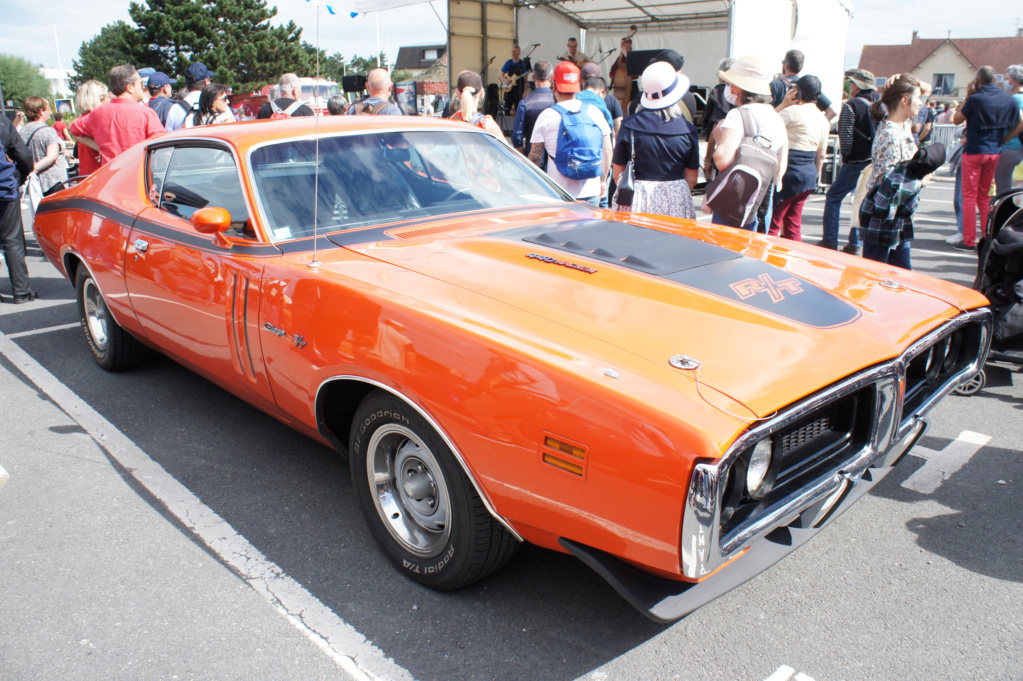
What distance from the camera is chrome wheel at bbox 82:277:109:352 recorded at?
456 cm

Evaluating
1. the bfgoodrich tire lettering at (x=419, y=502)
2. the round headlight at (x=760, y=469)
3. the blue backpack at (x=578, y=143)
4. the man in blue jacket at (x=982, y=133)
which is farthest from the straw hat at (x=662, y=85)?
the man in blue jacket at (x=982, y=133)

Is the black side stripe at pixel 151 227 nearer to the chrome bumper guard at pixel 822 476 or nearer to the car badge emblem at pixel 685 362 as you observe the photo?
the car badge emblem at pixel 685 362

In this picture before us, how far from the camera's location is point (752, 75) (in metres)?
4.84

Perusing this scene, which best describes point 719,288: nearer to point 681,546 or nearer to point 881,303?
point 881,303

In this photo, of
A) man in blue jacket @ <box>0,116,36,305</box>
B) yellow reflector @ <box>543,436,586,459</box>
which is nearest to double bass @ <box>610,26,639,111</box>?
man in blue jacket @ <box>0,116,36,305</box>

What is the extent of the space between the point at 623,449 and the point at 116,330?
365cm

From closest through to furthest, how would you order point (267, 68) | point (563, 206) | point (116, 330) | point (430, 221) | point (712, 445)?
point (712, 445), point (430, 221), point (563, 206), point (116, 330), point (267, 68)

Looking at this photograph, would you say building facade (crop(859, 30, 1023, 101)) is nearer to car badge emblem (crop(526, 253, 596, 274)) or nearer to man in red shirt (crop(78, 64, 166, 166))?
man in red shirt (crop(78, 64, 166, 166))

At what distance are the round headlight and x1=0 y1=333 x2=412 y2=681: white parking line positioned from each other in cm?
111

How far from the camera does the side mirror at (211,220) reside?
2.98 meters

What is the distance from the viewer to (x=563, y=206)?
3717 mm

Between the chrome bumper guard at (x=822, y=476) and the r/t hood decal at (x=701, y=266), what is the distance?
258 millimetres

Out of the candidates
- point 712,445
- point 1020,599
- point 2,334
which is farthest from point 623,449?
point 2,334

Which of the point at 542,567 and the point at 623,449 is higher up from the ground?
the point at 623,449
